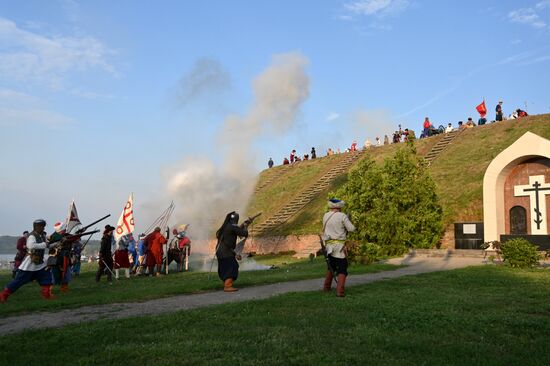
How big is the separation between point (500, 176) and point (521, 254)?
340 inches

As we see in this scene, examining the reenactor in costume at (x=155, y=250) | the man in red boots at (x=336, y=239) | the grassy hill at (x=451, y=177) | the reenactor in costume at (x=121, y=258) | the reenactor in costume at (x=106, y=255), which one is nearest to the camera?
the man in red boots at (x=336, y=239)

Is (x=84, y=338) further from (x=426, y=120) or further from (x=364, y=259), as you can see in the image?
(x=426, y=120)

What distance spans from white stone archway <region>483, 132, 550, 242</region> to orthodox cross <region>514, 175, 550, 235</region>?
1.15 metres

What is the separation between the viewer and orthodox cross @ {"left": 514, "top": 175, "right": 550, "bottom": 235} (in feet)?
76.5

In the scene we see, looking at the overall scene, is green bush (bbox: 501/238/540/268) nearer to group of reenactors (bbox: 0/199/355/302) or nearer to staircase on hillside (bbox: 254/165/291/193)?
group of reenactors (bbox: 0/199/355/302)

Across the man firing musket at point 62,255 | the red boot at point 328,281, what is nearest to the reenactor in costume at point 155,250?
the man firing musket at point 62,255

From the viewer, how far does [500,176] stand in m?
24.3

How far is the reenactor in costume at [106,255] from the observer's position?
57.6 feet

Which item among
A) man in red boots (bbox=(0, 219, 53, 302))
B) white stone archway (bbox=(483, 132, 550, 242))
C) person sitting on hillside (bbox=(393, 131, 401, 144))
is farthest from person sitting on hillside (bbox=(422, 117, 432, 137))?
man in red boots (bbox=(0, 219, 53, 302))

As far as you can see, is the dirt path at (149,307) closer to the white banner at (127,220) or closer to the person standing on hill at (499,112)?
the white banner at (127,220)

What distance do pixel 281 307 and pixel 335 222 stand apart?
2.87 m

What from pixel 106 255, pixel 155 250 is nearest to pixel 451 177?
pixel 155 250

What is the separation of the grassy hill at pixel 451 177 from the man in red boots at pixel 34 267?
19.5 meters

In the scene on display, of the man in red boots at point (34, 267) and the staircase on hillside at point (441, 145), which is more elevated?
the staircase on hillside at point (441, 145)
